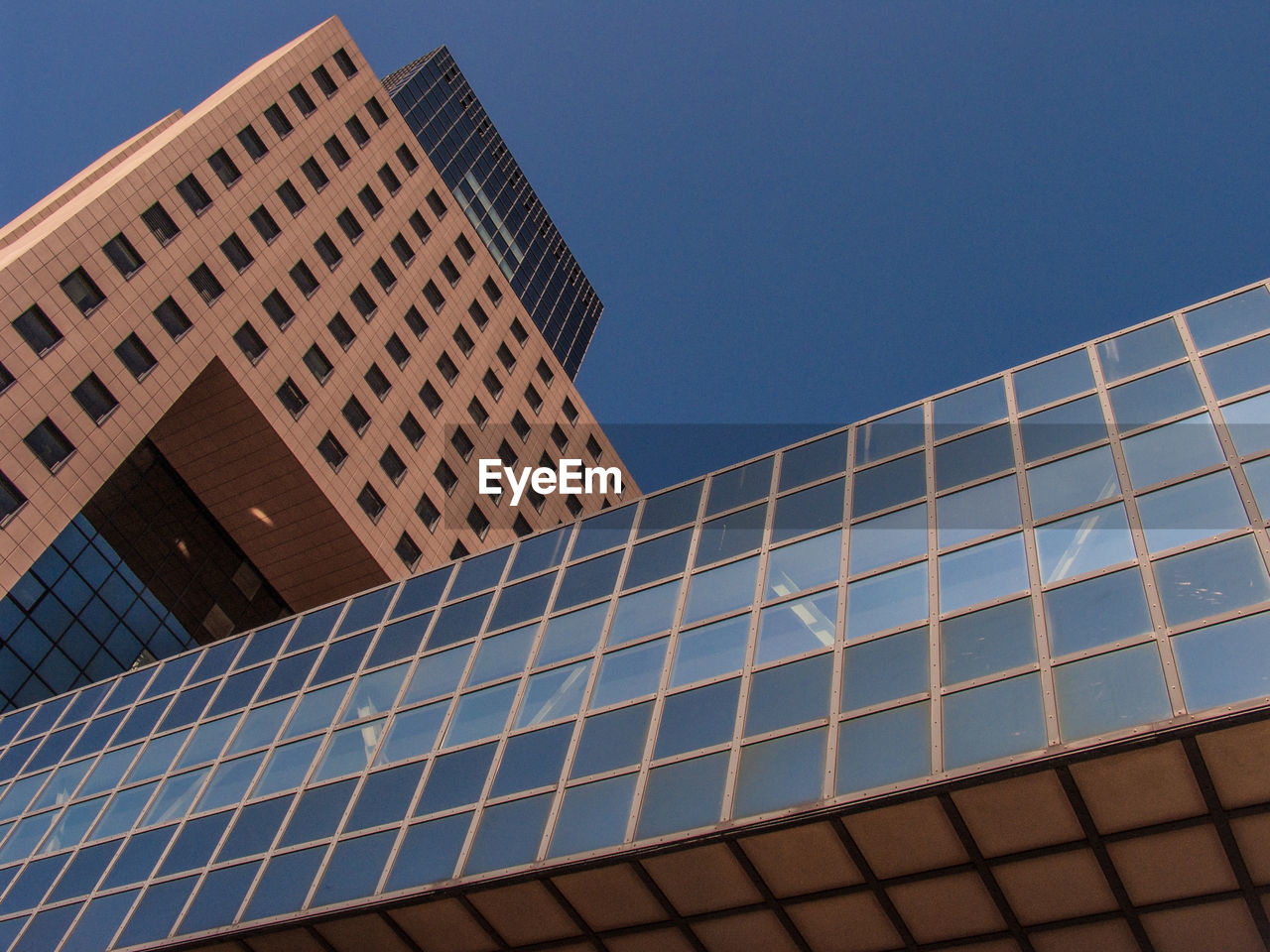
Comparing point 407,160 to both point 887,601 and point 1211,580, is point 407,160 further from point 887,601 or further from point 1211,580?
point 1211,580

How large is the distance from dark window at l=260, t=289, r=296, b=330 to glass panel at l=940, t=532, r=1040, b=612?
31.3 m

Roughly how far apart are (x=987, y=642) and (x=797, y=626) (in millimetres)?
3404

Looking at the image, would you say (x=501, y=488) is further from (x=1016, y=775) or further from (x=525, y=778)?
(x=1016, y=775)

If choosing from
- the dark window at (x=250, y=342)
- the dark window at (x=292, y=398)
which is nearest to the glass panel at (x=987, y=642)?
the dark window at (x=292, y=398)

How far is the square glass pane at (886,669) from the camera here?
49.2 feet

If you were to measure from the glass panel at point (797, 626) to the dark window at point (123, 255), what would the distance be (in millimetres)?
27330

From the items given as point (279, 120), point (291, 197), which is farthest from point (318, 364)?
point (279, 120)

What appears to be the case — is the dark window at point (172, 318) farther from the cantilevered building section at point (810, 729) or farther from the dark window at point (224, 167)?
the cantilevered building section at point (810, 729)

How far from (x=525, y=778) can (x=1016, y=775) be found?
7899mm

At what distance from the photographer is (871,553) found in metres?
18.2

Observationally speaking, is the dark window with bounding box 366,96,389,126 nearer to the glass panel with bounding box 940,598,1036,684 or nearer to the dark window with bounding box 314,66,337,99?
the dark window with bounding box 314,66,337,99

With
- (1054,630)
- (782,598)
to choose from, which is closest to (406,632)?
(782,598)

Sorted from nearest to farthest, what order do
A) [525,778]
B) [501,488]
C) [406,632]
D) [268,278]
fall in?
[525,778] → [406,632] → [268,278] → [501,488]

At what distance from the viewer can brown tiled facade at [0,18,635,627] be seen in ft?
109
